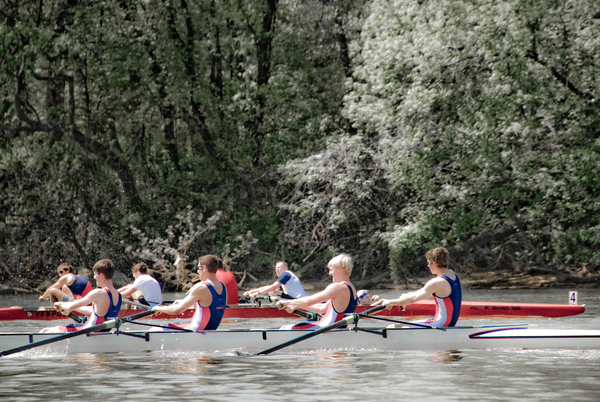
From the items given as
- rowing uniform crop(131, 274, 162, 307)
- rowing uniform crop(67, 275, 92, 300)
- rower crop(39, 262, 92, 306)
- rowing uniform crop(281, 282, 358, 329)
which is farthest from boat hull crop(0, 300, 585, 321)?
rowing uniform crop(281, 282, 358, 329)

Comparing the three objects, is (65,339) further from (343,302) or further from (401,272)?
(401,272)

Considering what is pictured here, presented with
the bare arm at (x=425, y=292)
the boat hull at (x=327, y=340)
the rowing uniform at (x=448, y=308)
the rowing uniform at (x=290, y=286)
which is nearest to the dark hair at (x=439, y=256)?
the bare arm at (x=425, y=292)

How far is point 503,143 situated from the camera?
25.3 metres

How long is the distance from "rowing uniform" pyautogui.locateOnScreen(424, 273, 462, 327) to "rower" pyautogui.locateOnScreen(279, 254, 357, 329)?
1102mm

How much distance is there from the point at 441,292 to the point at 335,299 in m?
1.35

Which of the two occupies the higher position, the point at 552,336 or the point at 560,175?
the point at 560,175

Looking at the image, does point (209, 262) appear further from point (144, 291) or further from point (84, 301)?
point (144, 291)

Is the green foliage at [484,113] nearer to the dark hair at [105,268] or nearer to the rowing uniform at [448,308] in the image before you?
the rowing uniform at [448,308]

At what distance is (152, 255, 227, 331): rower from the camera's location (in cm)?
1252

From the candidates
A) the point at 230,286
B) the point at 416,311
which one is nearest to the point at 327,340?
the point at 230,286

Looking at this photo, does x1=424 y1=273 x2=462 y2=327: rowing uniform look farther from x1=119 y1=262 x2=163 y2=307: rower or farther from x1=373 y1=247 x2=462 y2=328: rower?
x1=119 y1=262 x2=163 y2=307: rower

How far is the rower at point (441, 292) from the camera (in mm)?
12523

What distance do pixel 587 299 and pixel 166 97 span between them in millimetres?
14812

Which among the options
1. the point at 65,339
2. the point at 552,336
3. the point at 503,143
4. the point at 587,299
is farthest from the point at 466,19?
the point at 65,339
